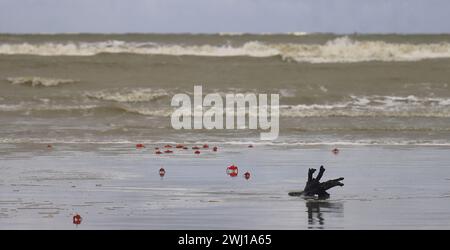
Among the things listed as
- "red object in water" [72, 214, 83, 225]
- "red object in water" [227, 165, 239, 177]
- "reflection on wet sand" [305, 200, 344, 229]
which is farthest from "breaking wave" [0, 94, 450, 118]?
"red object in water" [72, 214, 83, 225]

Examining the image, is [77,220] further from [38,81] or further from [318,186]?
[38,81]

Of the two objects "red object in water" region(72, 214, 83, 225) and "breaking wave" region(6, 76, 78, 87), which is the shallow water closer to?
"red object in water" region(72, 214, 83, 225)

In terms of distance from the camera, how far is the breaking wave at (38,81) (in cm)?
3581

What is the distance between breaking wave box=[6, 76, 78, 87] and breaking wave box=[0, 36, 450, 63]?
34.4ft

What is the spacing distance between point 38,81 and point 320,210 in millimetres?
24715

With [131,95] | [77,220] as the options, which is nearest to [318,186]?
[77,220]

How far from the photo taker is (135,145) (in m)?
20.8

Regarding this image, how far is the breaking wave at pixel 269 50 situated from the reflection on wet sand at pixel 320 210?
3307 centimetres

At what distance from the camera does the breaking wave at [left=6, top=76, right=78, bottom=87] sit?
3581cm

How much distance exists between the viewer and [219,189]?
1470cm
